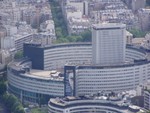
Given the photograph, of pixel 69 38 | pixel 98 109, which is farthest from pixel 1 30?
pixel 98 109

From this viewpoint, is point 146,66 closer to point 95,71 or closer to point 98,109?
point 95,71

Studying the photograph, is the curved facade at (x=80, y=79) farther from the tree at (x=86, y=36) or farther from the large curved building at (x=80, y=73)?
the tree at (x=86, y=36)

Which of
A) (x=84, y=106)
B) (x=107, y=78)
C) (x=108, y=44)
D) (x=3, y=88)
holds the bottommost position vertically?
(x=3, y=88)

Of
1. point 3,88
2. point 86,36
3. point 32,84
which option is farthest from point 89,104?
point 86,36

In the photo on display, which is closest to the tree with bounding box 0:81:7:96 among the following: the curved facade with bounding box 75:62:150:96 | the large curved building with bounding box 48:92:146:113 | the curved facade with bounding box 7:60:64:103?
the curved facade with bounding box 7:60:64:103

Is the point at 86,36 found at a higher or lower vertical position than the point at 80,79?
higher

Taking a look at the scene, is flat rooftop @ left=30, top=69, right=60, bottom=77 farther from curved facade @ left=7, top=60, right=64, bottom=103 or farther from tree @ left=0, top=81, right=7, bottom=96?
tree @ left=0, top=81, right=7, bottom=96

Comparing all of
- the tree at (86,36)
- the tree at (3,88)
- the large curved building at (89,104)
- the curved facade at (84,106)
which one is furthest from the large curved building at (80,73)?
the tree at (86,36)

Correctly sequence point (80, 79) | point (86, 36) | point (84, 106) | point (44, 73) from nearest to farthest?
point (84, 106) → point (80, 79) → point (44, 73) → point (86, 36)

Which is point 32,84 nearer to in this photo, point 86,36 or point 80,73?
point 80,73
